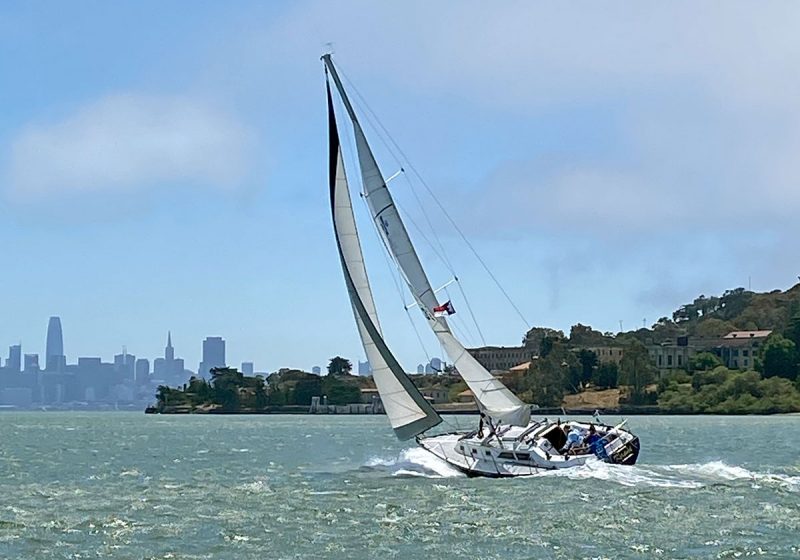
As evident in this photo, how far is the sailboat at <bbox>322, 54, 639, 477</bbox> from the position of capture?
43.9m

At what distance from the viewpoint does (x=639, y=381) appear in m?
188

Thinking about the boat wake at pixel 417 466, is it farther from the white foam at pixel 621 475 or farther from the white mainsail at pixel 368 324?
the white foam at pixel 621 475

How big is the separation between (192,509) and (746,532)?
1353cm

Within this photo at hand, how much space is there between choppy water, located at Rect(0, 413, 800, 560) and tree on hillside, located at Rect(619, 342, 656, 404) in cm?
13447

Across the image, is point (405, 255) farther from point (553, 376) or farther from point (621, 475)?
point (553, 376)

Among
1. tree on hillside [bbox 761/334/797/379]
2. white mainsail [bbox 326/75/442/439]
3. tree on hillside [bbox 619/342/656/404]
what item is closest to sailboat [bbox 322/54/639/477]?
white mainsail [bbox 326/75/442/439]

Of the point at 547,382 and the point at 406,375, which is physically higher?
the point at 547,382

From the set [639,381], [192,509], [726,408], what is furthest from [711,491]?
[639,381]

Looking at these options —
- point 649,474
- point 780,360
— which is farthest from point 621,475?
point 780,360

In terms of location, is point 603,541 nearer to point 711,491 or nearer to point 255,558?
point 255,558

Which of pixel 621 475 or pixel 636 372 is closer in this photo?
pixel 621 475

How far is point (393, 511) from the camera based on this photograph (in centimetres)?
3425

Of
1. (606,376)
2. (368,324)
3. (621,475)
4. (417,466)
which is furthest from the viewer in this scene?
(606,376)

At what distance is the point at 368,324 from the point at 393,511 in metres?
12.0
